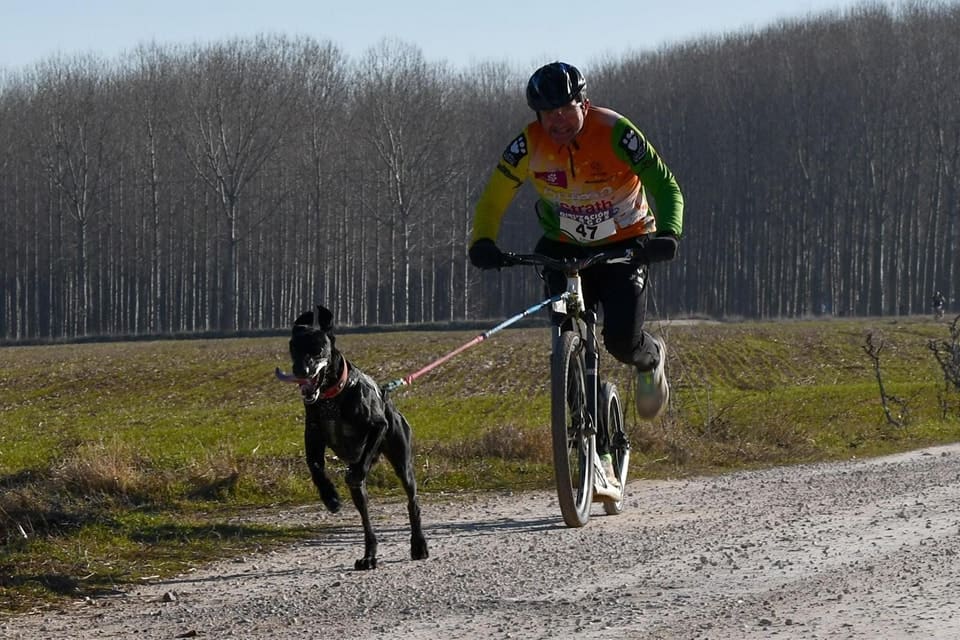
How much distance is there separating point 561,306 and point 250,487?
11.2 ft

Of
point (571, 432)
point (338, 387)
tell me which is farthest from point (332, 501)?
point (571, 432)

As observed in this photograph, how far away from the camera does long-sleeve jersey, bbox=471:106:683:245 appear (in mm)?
7777

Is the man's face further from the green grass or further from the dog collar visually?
the green grass

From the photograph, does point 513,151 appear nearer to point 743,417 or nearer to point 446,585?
point 446,585

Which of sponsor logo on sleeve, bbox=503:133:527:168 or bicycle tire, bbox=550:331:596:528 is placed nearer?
bicycle tire, bbox=550:331:596:528

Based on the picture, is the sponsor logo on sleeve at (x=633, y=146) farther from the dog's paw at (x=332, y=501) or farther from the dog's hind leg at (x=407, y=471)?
the dog's paw at (x=332, y=501)

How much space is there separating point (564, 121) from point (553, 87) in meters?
0.21

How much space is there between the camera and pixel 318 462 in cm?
714

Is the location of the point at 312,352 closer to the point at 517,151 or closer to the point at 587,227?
the point at 517,151

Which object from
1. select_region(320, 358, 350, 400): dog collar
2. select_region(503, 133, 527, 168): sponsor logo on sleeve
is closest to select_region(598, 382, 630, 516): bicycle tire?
select_region(503, 133, 527, 168): sponsor logo on sleeve

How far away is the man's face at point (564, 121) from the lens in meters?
7.66

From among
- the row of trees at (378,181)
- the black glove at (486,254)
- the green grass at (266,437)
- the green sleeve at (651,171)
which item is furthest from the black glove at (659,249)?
the row of trees at (378,181)

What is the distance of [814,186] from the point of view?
80.9 m

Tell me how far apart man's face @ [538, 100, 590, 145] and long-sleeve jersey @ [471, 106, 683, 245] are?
68 millimetres
